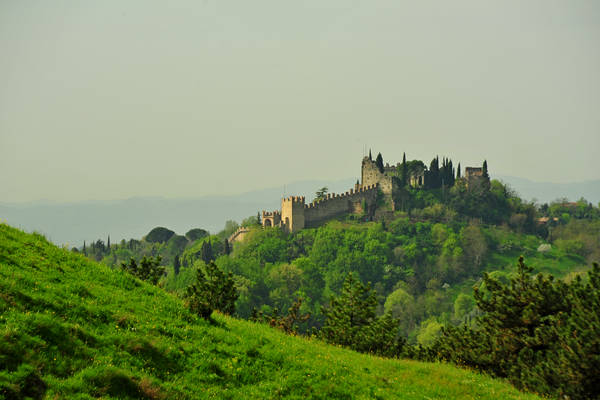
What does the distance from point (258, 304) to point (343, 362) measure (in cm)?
9797

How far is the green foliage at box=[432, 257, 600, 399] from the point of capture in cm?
2061

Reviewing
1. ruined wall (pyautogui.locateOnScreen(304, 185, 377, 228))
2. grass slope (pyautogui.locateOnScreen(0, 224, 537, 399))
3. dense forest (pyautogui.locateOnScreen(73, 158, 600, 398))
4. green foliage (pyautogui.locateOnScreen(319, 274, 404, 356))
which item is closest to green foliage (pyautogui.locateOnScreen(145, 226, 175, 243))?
dense forest (pyautogui.locateOnScreen(73, 158, 600, 398))

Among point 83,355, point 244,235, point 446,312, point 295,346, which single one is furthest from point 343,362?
point 244,235

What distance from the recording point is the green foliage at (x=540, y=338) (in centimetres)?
2061

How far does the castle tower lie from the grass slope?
106 m

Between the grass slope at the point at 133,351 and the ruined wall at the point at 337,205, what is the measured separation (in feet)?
356

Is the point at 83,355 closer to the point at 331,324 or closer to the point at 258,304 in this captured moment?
the point at 331,324

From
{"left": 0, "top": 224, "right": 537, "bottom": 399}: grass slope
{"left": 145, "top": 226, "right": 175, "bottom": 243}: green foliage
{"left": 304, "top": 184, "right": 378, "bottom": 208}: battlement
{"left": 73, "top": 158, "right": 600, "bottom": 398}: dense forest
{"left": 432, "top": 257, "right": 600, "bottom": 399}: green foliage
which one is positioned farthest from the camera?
{"left": 145, "top": 226, "right": 175, "bottom": 243}: green foliage

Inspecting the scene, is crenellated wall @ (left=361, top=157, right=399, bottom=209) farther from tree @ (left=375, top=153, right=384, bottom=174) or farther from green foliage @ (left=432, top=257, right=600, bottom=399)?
green foliage @ (left=432, top=257, right=600, bottom=399)

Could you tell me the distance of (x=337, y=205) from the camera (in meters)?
131

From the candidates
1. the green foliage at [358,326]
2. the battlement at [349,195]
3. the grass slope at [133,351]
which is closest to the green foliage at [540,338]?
the green foliage at [358,326]

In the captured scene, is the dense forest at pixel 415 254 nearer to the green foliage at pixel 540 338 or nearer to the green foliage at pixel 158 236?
the green foliage at pixel 158 236

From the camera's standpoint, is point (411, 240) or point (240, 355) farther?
point (411, 240)

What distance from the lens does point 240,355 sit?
569 inches
